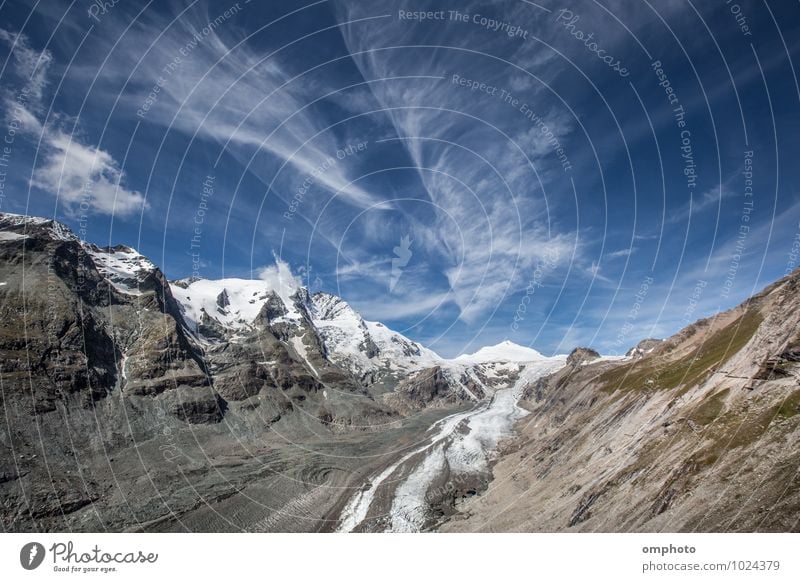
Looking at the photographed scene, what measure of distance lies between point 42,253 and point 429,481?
156 meters

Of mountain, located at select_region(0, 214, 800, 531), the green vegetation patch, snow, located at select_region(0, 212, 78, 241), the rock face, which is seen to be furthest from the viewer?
snow, located at select_region(0, 212, 78, 241)

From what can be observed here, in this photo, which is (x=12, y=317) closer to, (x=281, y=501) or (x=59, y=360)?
(x=59, y=360)

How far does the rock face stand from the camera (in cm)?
2877

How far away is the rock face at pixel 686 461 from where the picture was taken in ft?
94.4

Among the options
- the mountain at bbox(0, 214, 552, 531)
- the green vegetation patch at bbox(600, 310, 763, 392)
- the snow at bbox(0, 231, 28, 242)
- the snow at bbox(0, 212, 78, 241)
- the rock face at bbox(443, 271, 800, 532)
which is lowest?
the rock face at bbox(443, 271, 800, 532)

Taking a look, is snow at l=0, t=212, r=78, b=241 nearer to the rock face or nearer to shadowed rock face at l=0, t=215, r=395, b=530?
shadowed rock face at l=0, t=215, r=395, b=530

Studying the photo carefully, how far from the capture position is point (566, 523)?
4216 centimetres

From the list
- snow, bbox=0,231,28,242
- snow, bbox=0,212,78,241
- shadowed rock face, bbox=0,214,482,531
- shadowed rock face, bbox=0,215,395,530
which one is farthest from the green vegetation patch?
snow, bbox=0,212,78,241

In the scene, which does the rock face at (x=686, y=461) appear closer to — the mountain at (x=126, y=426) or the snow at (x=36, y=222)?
the mountain at (x=126, y=426)

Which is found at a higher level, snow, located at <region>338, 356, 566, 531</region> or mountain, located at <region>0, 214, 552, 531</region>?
mountain, located at <region>0, 214, 552, 531</region>

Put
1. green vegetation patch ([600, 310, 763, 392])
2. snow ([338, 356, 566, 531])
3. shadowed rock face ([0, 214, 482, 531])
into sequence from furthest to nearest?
shadowed rock face ([0, 214, 482, 531]) → snow ([338, 356, 566, 531]) → green vegetation patch ([600, 310, 763, 392])

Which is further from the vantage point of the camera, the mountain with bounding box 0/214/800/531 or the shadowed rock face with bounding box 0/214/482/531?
the shadowed rock face with bounding box 0/214/482/531

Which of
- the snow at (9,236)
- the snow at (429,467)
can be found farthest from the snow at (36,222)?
the snow at (429,467)

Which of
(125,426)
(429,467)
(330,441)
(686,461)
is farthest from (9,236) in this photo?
(686,461)
